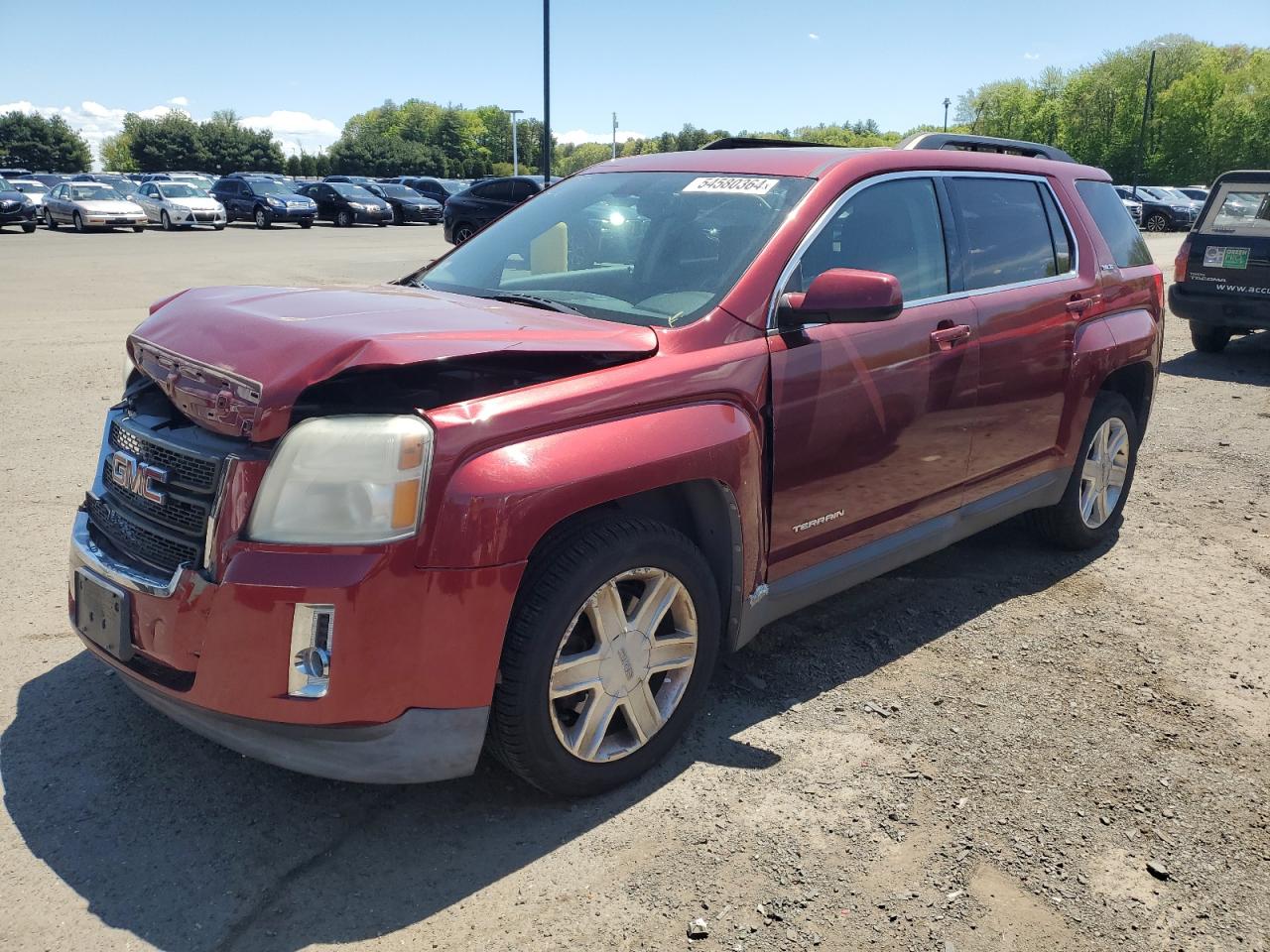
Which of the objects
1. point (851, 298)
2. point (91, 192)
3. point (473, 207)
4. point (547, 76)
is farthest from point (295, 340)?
point (91, 192)

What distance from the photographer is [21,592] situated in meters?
4.18

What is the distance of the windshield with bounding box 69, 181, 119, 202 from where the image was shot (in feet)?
93.7

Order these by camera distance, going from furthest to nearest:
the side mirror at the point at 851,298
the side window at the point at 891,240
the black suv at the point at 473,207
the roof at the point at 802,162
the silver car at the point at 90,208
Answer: the silver car at the point at 90,208, the black suv at the point at 473,207, the roof at the point at 802,162, the side window at the point at 891,240, the side mirror at the point at 851,298

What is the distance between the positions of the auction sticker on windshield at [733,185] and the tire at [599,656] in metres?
1.32

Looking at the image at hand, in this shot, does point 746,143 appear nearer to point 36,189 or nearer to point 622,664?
point 622,664

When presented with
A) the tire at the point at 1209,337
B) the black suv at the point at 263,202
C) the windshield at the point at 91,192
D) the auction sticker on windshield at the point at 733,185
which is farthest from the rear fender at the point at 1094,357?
the black suv at the point at 263,202

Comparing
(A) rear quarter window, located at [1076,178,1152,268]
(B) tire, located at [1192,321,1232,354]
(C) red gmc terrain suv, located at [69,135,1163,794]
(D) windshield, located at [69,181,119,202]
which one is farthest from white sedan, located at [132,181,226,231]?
(A) rear quarter window, located at [1076,178,1152,268]

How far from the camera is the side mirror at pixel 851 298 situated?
3111 mm

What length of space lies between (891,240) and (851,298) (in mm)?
806

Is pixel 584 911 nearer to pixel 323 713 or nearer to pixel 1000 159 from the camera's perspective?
pixel 323 713

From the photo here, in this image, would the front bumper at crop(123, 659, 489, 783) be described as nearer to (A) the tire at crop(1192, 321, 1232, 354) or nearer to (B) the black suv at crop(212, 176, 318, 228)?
(A) the tire at crop(1192, 321, 1232, 354)

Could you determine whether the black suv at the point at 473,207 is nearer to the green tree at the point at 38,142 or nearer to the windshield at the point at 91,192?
the windshield at the point at 91,192

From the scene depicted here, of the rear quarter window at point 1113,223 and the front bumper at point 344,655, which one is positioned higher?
the rear quarter window at point 1113,223

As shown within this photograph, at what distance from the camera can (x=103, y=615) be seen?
282 centimetres
